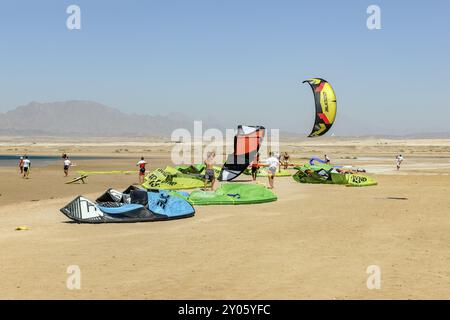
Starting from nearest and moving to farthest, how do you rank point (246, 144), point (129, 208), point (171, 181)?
point (129, 208) → point (171, 181) → point (246, 144)

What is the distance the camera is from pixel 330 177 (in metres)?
26.2

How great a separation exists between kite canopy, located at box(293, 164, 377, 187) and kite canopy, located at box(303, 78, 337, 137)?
148 inches

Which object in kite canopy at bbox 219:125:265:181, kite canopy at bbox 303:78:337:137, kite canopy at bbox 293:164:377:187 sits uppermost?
kite canopy at bbox 303:78:337:137

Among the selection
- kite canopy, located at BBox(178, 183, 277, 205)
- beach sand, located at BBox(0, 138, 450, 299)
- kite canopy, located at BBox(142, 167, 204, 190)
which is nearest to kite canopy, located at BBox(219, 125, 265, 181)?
kite canopy, located at BBox(142, 167, 204, 190)

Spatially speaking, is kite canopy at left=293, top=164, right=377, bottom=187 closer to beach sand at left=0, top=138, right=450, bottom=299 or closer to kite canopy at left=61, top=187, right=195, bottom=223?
beach sand at left=0, top=138, right=450, bottom=299

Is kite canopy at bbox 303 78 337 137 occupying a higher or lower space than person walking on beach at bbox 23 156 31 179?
higher

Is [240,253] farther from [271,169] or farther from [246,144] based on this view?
[246,144]

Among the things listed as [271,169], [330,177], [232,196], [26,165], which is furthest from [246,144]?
[26,165]

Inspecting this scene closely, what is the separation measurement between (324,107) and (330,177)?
4.82 metres

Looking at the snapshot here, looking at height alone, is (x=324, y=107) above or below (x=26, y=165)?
above

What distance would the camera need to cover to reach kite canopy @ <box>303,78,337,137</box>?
22.4 meters
